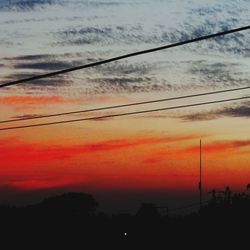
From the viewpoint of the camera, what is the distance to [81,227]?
80750mm

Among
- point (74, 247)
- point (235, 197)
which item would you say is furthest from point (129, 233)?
point (235, 197)

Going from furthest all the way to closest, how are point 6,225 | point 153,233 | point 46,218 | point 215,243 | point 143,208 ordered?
1. point 143,208
2. point 46,218
3. point 6,225
4. point 153,233
5. point 215,243

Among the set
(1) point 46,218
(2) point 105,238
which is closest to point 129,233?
(2) point 105,238

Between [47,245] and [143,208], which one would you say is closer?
[47,245]

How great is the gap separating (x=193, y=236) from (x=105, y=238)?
45.4 feet

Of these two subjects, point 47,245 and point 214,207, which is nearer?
point 47,245

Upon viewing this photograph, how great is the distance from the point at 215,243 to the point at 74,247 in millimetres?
16021

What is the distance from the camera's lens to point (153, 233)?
241 ft

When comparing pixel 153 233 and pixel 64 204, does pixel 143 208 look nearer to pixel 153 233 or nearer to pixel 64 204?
pixel 64 204

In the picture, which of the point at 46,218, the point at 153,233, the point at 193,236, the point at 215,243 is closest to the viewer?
the point at 215,243

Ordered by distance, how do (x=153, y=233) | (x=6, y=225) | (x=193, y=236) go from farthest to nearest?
(x=6, y=225) → (x=153, y=233) → (x=193, y=236)

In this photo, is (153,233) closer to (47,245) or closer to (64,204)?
(47,245)

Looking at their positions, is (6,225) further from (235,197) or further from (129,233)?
(235,197)

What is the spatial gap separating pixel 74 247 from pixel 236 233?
56.8 ft
